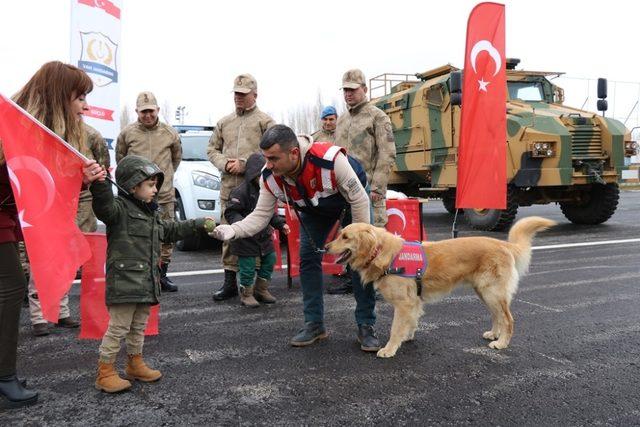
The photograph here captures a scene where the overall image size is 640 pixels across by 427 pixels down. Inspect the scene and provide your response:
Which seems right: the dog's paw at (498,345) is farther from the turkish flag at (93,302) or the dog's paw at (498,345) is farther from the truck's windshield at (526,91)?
the truck's windshield at (526,91)

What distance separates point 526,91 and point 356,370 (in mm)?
9652

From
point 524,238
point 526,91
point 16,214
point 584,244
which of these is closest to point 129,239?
point 16,214

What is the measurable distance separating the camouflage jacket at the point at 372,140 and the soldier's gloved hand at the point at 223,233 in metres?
2.25

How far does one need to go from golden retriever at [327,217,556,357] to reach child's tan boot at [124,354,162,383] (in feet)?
4.54

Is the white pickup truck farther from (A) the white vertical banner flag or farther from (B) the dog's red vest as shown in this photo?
(B) the dog's red vest

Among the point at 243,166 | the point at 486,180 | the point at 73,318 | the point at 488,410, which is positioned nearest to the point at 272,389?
the point at 488,410

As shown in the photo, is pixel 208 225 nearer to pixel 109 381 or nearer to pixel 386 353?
pixel 109 381

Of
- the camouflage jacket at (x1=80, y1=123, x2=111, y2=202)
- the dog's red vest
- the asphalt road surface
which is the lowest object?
the asphalt road surface

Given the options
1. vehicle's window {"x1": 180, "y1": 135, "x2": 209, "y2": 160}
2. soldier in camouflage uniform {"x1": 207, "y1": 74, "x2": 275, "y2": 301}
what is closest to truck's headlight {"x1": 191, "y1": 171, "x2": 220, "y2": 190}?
vehicle's window {"x1": 180, "y1": 135, "x2": 209, "y2": 160}

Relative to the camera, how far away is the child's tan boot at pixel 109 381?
293cm

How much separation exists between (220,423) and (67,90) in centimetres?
193

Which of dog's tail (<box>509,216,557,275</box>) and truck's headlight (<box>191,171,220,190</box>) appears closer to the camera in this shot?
dog's tail (<box>509,216,557,275</box>)

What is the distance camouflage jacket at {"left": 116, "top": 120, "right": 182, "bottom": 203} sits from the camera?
556cm

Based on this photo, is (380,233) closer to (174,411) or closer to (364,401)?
(364,401)
